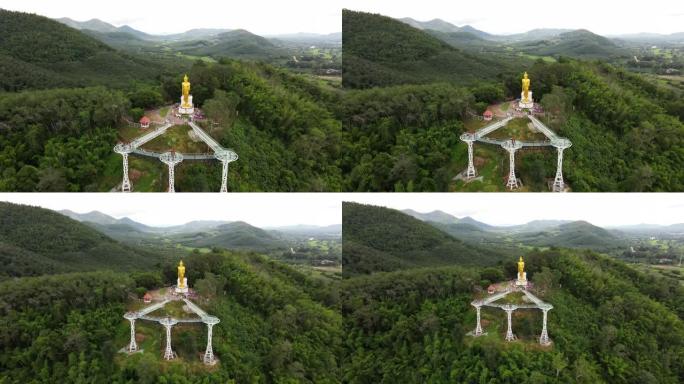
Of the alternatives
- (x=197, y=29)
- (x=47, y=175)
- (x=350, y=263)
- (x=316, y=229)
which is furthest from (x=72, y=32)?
(x=350, y=263)

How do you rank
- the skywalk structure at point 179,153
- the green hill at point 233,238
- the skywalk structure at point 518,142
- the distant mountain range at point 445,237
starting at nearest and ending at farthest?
the skywalk structure at point 179,153 < the skywalk structure at point 518,142 < the distant mountain range at point 445,237 < the green hill at point 233,238

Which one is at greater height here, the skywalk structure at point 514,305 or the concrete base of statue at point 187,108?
the concrete base of statue at point 187,108

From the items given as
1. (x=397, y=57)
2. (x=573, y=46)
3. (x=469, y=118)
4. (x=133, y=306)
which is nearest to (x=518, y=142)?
(x=469, y=118)

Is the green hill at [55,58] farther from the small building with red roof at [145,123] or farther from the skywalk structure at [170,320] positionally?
the skywalk structure at [170,320]

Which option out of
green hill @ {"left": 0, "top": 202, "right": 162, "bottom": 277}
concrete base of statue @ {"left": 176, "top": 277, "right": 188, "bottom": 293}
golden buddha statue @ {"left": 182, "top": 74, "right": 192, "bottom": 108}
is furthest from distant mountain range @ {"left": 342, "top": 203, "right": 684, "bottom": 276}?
green hill @ {"left": 0, "top": 202, "right": 162, "bottom": 277}

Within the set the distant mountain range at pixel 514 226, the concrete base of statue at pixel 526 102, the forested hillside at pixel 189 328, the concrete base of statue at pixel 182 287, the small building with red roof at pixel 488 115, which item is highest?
the concrete base of statue at pixel 526 102

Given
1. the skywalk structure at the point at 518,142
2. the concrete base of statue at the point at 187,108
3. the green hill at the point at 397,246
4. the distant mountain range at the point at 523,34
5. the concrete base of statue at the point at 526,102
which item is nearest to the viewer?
the skywalk structure at the point at 518,142

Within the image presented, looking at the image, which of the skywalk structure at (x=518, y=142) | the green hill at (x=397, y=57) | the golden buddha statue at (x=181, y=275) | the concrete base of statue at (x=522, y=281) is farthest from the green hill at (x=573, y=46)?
the golden buddha statue at (x=181, y=275)
